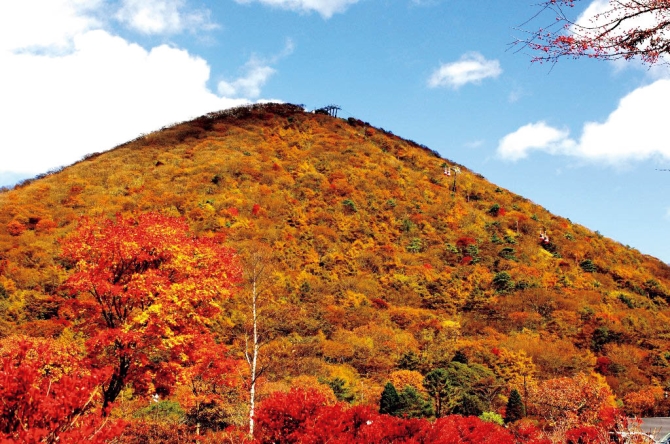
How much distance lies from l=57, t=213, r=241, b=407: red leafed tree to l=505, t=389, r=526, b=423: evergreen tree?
60.1 feet

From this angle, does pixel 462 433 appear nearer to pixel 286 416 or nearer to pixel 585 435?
pixel 585 435

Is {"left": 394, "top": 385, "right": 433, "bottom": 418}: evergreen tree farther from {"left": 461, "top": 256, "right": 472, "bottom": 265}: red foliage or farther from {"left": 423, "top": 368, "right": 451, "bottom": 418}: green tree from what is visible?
{"left": 461, "top": 256, "right": 472, "bottom": 265}: red foliage

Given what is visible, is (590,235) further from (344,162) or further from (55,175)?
(55,175)

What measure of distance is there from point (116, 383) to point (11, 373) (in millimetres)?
6739

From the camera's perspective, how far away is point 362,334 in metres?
31.2

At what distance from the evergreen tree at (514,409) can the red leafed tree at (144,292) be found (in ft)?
60.1

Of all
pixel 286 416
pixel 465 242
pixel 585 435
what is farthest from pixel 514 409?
pixel 465 242

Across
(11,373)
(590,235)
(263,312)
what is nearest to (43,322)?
(263,312)

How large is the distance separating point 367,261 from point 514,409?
21.5 metres

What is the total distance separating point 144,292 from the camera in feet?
34.0

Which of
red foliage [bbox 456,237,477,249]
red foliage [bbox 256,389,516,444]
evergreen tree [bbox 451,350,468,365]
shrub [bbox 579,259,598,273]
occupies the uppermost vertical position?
red foliage [bbox 456,237,477,249]

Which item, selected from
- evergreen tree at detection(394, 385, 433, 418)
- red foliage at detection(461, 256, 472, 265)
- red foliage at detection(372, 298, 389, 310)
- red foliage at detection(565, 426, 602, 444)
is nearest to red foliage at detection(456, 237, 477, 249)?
red foliage at detection(461, 256, 472, 265)

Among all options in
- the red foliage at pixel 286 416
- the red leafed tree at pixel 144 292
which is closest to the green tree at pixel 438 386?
the red leafed tree at pixel 144 292

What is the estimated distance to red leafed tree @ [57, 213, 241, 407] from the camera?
10.3 meters
